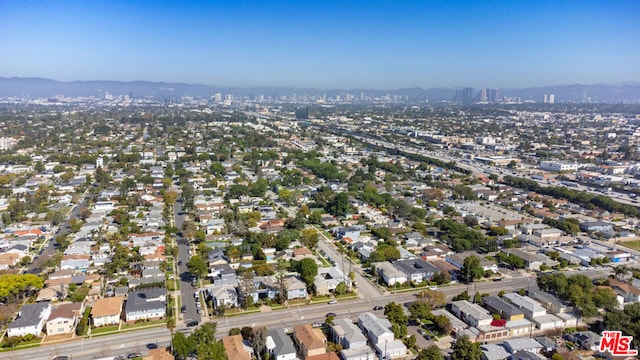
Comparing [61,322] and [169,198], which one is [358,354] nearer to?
[61,322]

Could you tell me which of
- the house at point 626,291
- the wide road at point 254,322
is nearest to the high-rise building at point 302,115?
the wide road at point 254,322

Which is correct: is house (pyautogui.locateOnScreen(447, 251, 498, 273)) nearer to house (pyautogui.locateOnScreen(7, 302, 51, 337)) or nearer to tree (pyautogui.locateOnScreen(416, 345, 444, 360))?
tree (pyautogui.locateOnScreen(416, 345, 444, 360))

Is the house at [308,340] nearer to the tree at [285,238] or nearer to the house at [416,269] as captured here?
the house at [416,269]

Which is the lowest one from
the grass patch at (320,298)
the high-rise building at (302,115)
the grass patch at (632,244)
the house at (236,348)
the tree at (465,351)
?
the grass patch at (320,298)

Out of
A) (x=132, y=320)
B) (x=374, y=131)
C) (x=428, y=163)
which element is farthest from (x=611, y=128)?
(x=132, y=320)

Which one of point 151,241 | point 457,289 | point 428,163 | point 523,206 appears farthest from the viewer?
point 428,163

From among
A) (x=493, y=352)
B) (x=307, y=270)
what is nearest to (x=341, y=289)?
(x=307, y=270)

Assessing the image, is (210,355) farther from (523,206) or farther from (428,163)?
(428,163)
